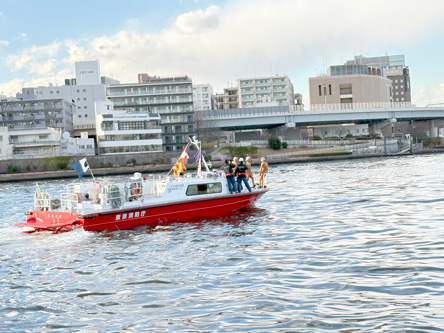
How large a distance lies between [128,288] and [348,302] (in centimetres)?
540

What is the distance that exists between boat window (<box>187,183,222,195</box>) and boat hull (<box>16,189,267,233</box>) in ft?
1.43

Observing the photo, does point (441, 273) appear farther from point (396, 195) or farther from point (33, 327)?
point (396, 195)

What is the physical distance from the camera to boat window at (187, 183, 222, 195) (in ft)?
86.4

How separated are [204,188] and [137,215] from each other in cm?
373

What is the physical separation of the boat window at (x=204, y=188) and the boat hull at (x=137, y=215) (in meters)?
0.44

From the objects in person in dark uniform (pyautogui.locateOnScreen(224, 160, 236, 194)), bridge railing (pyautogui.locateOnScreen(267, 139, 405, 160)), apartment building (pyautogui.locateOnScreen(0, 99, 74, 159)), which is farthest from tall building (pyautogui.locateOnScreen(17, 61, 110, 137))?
person in dark uniform (pyautogui.locateOnScreen(224, 160, 236, 194))

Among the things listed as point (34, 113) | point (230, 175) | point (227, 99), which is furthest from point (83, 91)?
point (230, 175)

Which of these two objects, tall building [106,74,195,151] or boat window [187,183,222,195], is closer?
boat window [187,183,222,195]

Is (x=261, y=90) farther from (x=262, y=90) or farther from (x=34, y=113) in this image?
(x=34, y=113)

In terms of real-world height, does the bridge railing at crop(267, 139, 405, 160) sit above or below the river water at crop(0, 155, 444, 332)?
above

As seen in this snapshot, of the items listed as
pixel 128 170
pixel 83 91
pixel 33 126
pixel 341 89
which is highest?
pixel 83 91

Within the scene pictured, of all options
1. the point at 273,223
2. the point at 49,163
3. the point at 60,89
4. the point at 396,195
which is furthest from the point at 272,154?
the point at 273,223

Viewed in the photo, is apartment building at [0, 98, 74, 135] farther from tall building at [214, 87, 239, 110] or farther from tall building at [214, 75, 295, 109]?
tall building at [214, 87, 239, 110]

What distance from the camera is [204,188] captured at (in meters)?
26.8
